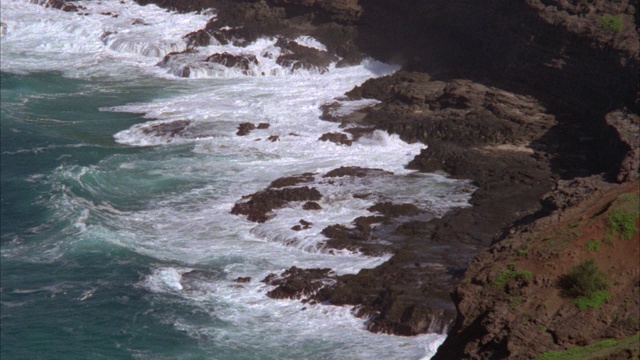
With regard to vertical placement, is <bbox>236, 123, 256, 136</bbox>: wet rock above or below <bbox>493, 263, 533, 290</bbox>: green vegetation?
below

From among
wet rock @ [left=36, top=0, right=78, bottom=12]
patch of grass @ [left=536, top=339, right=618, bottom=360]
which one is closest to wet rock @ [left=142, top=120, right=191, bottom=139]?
wet rock @ [left=36, top=0, right=78, bottom=12]

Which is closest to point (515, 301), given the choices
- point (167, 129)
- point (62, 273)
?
point (62, 273)

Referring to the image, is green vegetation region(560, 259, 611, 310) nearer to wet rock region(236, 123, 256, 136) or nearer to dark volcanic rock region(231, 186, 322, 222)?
dark volcanic rock region(231, 186, 322, 222)

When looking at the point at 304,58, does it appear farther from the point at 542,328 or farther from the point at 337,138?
the point at 542,328

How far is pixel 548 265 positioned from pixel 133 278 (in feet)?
46.3

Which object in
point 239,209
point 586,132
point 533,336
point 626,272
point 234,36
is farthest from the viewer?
point 234,36

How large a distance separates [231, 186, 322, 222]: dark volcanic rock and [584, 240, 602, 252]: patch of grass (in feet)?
51.3

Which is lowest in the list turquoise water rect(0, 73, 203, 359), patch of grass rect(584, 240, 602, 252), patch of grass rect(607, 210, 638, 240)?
turquoise water rect(0, 73, 203, 359)

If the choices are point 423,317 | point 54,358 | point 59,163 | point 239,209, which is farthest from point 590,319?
point 59,163

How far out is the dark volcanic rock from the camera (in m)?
27.8

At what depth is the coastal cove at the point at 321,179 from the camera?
596 inches

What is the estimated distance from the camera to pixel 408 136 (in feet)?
108

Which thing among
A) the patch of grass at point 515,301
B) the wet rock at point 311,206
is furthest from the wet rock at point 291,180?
the patch of grass at point 515,301

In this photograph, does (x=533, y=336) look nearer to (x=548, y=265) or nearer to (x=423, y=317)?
(x=548, y=265)
